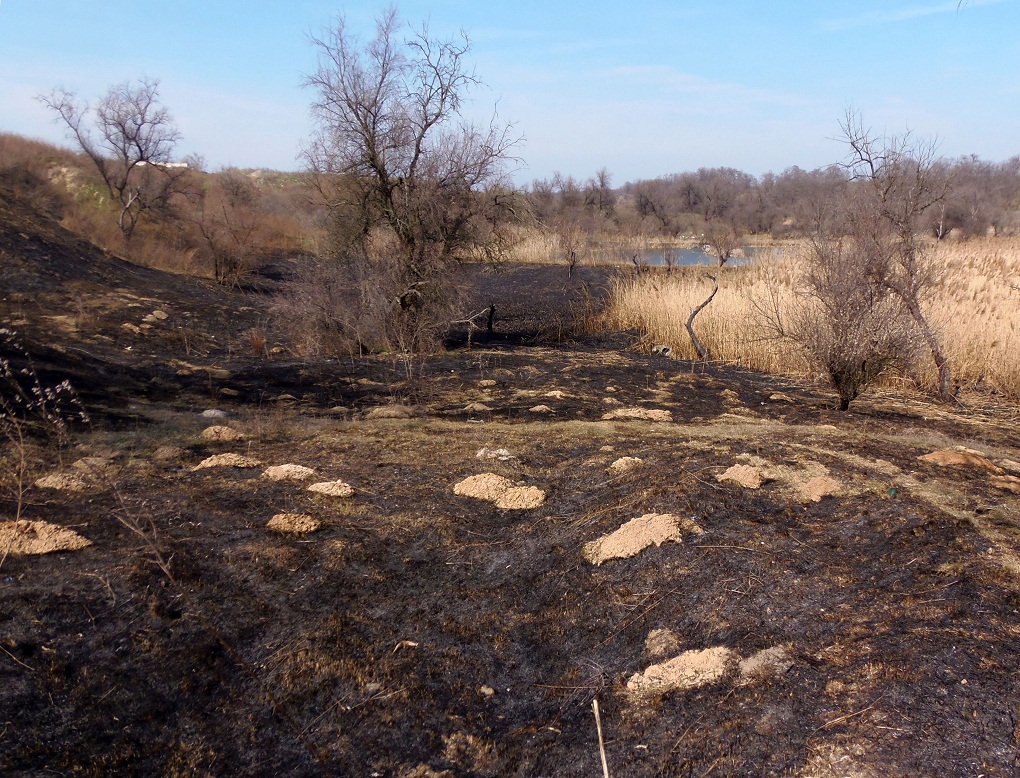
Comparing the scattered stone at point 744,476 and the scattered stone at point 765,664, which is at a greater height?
the scattered stone at point 744,476

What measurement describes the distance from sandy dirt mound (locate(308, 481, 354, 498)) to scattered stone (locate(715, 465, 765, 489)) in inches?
78.5

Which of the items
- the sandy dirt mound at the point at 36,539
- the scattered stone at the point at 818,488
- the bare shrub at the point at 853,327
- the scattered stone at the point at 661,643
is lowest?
the scattered stone at the point at 661,643

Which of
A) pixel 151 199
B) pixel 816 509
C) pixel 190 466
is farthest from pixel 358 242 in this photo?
pixel 151 199

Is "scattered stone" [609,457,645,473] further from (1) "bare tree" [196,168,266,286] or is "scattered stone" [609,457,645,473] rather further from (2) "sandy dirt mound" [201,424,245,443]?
(1) "bare tree" [196,168,266,286]

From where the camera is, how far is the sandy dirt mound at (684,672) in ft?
7.38

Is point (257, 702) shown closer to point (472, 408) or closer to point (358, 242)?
point (472, 408)

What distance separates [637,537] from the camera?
10.5 feet

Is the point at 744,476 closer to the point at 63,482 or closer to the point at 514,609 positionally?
the point at 514,609

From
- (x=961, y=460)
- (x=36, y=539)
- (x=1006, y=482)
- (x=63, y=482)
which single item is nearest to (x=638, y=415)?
(x=961, y=460)

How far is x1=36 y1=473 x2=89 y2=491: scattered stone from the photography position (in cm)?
371

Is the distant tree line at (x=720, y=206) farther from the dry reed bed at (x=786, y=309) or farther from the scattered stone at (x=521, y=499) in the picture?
the scattered stone at (x=521, y=499)

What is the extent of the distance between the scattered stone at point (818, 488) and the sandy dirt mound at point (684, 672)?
1.42 meters

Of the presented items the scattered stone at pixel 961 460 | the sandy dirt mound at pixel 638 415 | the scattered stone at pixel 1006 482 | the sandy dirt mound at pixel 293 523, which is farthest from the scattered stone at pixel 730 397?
the sandy dirt mound at pixel 293 523

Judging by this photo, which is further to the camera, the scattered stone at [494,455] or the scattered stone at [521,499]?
the scattered stone at [494,455]
